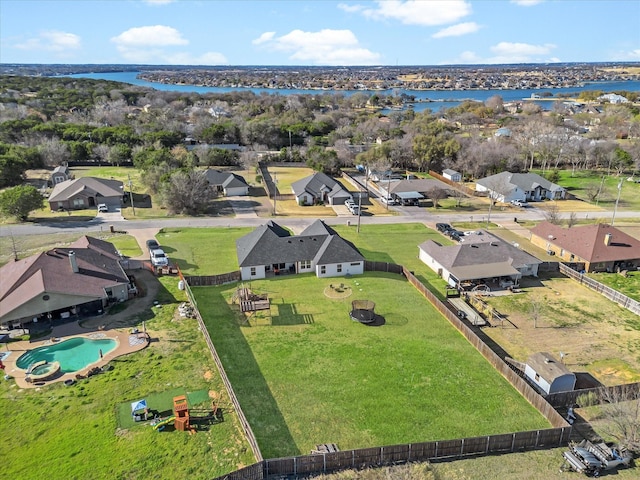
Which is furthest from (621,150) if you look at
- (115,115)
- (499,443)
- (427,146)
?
(115,115)

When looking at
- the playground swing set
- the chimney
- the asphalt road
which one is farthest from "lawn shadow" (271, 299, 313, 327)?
the asphalt road

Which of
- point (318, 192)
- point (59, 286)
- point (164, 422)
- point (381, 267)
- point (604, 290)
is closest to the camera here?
point (164, 422)

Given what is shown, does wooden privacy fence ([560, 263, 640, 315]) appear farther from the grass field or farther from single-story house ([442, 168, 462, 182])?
single-story house ([442, 168, 462, 182])

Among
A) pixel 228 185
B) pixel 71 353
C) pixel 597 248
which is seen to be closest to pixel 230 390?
pixel 71 353

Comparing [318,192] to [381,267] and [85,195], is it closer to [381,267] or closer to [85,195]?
[381,267]

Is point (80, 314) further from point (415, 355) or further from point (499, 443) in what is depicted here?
point (499, 443)

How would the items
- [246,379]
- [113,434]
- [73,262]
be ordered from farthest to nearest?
1. [73,262]
2. [246,379]
3. [113,434]
